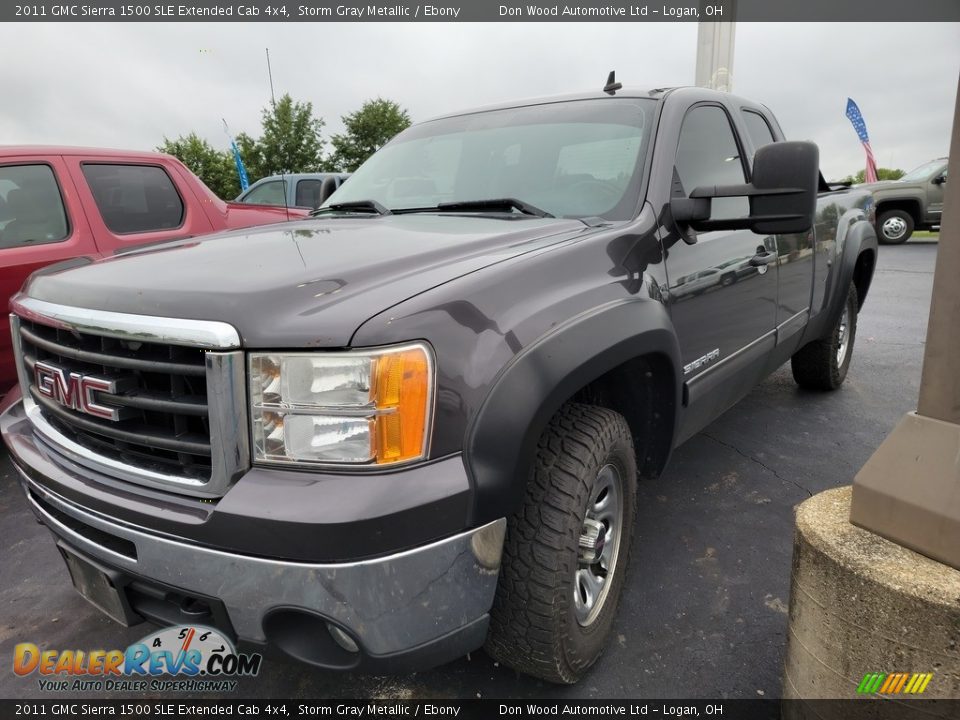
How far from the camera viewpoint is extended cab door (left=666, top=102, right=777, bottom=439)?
2.38 meters

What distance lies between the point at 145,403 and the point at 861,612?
168cm

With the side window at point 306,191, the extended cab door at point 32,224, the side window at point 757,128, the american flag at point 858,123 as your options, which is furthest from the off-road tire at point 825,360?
the american flag at point 858,123

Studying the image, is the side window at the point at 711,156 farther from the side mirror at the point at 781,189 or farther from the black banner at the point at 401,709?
the black banner at the point at 401,709

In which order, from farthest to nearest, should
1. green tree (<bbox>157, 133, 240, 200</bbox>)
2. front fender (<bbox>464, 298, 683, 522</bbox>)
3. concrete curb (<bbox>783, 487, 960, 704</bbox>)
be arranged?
green tree (<bbox>157, 133, 240, 200</bbox>) < front fender (<bbox>464, 298, 683, 522</bbox>) < concrete curb (<bbox>783, 487, 960, 704</bbox>)

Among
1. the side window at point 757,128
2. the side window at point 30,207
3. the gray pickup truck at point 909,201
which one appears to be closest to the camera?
the side window at point 757,128

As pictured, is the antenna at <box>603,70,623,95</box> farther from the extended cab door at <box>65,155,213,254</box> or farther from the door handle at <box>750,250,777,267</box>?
the extended cab door at <box>65,155,213,254</box>

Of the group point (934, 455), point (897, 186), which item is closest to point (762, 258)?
point (934, 455)

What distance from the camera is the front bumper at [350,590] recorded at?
4.51ft

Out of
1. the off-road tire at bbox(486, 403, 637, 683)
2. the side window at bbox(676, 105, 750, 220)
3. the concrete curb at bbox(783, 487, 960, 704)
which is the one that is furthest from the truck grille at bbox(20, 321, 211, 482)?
the side window at bbox(676, 105, 750, 220)

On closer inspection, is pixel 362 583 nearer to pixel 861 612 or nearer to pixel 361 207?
pixel 861 612

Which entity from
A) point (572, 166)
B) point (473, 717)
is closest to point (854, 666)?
point (473, 717)

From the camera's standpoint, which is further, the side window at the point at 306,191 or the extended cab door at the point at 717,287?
the side window at the point at 306,191

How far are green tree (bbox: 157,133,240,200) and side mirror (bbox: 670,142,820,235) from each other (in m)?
29.9

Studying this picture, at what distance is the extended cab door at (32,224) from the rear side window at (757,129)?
3938mm
